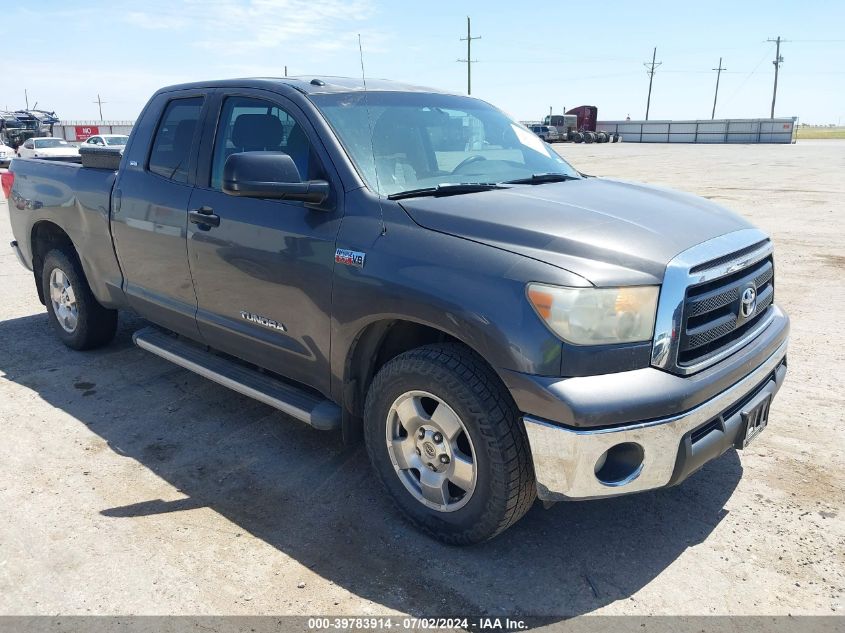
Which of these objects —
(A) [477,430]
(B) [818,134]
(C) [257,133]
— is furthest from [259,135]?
(B) [818,134]

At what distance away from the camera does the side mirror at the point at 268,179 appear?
119 inches

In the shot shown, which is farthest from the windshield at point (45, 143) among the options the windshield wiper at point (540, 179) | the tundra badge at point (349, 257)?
the tundra badge at point (349, 257)

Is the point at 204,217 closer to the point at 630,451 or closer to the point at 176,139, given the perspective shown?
the point at 176,139

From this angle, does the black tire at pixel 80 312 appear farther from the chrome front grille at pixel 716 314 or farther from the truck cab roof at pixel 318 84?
the chrome front grille at pixel 716 314

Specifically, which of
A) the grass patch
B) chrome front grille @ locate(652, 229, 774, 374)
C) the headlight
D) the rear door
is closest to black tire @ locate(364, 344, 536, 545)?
the headlight

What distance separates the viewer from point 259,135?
3.72 m

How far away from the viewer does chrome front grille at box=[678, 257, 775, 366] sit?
2.61 m

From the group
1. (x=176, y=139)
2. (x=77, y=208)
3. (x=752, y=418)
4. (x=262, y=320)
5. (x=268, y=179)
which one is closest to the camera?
(x=752, y=418)

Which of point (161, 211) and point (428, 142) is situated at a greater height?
point (428, 142)

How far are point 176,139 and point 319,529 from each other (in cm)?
256

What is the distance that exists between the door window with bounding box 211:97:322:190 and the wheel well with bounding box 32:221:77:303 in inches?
84.9

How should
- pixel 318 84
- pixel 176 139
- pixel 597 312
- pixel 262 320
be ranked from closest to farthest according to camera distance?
pixel 597 312, pixel 262 320, pixel 318 84, pixel 176 139

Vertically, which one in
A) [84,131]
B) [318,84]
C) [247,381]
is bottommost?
[247,381]

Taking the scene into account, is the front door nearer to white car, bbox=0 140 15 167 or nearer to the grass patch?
white car, bbox=0 140 15 167
